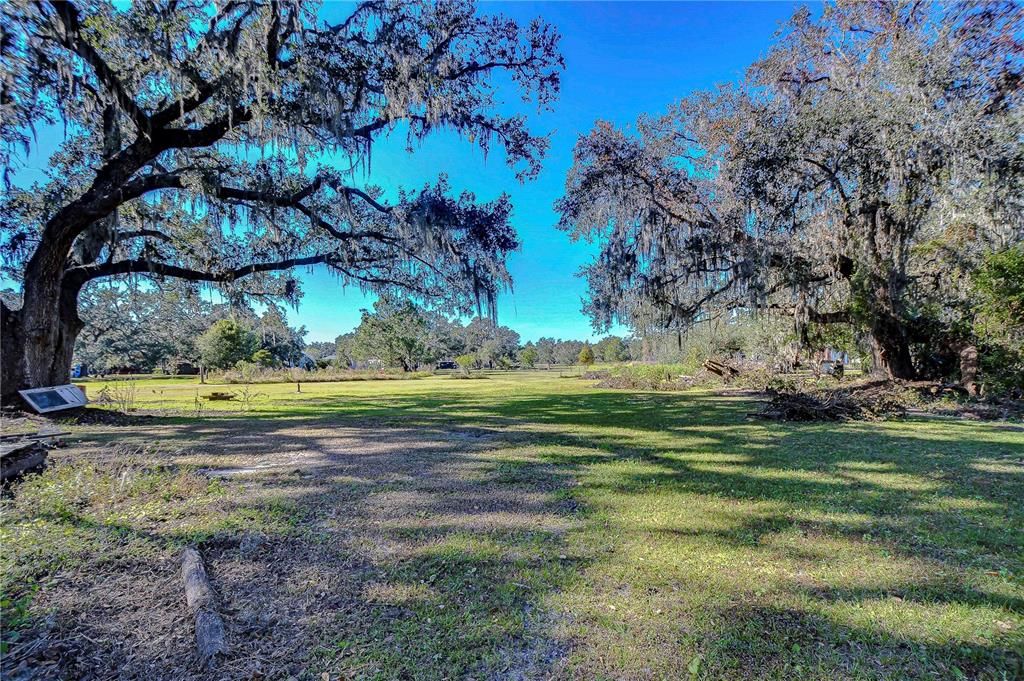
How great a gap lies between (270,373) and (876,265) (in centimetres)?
2950

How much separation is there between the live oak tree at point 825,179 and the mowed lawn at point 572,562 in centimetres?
566

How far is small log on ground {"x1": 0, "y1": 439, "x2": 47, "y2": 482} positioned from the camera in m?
3.57

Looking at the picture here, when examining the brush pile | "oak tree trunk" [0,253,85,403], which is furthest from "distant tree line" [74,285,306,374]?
the brush pile

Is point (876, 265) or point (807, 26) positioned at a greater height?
point (807, 26)

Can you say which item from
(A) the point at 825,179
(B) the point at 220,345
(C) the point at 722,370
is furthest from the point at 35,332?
(B) the point at 220,345

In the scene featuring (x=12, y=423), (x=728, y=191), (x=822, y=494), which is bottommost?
(x=822, y=494)

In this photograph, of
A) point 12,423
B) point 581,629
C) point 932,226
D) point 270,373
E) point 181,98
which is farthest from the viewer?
point 270,373

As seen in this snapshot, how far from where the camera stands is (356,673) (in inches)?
63.5

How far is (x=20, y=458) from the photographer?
12.4 feet

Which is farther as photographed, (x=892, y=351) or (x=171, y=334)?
(x=171, y=334)

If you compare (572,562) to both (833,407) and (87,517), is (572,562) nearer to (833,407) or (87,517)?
(87,517)

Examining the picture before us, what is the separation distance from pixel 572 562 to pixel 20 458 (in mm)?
5037

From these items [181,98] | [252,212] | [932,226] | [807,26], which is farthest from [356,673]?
[807,26]

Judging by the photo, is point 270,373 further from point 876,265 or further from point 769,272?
point 876,265
